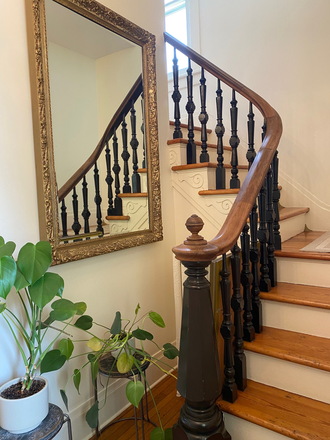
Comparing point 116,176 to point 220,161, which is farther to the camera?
point 220,161

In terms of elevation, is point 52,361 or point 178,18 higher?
point 178,18

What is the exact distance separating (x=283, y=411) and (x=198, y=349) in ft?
1.81

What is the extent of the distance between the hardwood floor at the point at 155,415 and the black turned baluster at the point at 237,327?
50cm

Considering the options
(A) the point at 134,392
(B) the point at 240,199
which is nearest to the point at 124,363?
(A) the point at 134,392

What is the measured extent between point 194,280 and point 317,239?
158 centimetres

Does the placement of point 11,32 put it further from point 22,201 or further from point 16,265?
point 16,265

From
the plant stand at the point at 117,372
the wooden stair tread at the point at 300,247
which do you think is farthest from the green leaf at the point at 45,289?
the wooden stair tread at the point at 300,247

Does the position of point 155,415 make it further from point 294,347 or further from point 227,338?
→ point 294,347

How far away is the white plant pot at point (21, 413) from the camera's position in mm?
1181

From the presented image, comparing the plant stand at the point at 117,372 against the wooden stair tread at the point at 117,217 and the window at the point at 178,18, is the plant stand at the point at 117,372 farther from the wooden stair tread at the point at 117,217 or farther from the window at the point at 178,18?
the window at the point at 178,18

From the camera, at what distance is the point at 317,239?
2.43 meters

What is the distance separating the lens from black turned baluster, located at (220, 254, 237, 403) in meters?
1.49

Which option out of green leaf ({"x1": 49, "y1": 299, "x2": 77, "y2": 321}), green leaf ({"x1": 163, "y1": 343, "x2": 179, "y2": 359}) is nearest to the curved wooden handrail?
green leaf ({"x1": 49, "y1": 299, "x2": 77, "y2": 321})

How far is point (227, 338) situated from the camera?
151cm
